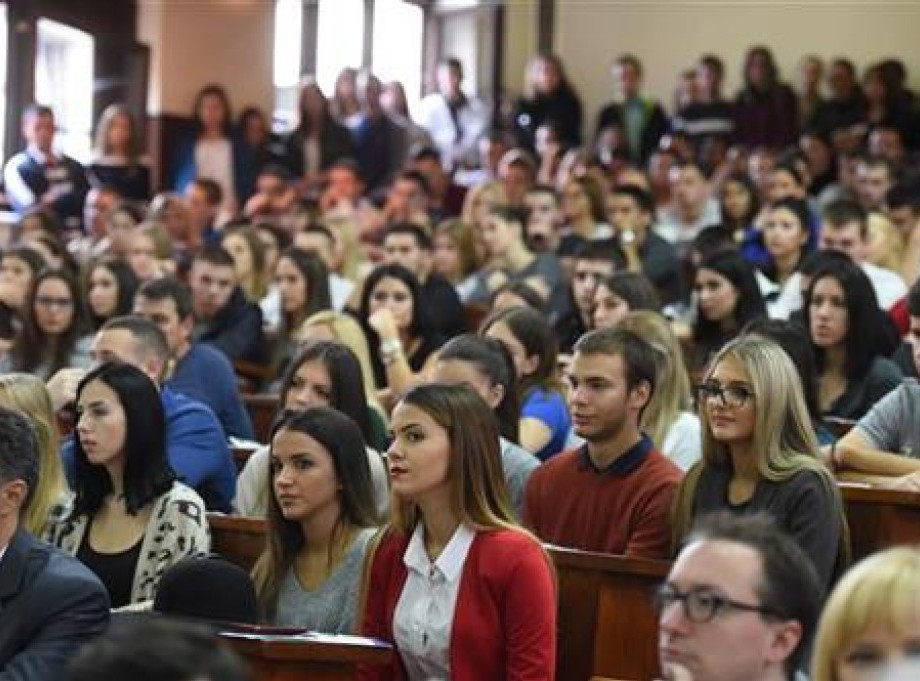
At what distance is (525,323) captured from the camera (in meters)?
6.58

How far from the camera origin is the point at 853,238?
8594 millimetres

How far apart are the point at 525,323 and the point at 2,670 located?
282 cm

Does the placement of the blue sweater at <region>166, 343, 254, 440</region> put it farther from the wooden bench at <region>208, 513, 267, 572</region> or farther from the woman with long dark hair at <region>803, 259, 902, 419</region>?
the woman with long dark hair at <region>803, 259, 902, 419</region>

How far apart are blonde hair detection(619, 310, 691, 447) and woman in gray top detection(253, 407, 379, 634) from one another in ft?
3.57

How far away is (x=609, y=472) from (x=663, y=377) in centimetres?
103

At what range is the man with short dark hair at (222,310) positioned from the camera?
8695 millimetres

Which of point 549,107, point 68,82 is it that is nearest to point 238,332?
point 68,82

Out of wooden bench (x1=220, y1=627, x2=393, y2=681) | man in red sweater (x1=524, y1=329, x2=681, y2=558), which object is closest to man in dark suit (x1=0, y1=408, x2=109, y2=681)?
wooden bench (x1=220, y1=627, x2=393, y2=681)

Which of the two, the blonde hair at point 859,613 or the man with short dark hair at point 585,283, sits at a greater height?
the man with short dark hair at point 585,283

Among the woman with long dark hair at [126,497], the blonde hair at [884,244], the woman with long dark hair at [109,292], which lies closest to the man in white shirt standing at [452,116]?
the blonde hair at [884,244]

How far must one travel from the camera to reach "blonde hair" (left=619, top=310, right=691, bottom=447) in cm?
598

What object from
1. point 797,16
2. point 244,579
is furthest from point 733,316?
point 797,16

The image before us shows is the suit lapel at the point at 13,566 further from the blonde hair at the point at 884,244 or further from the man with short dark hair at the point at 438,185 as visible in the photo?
the man with short dark hair at the point at 438,185

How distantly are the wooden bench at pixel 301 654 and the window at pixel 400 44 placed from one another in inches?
491
